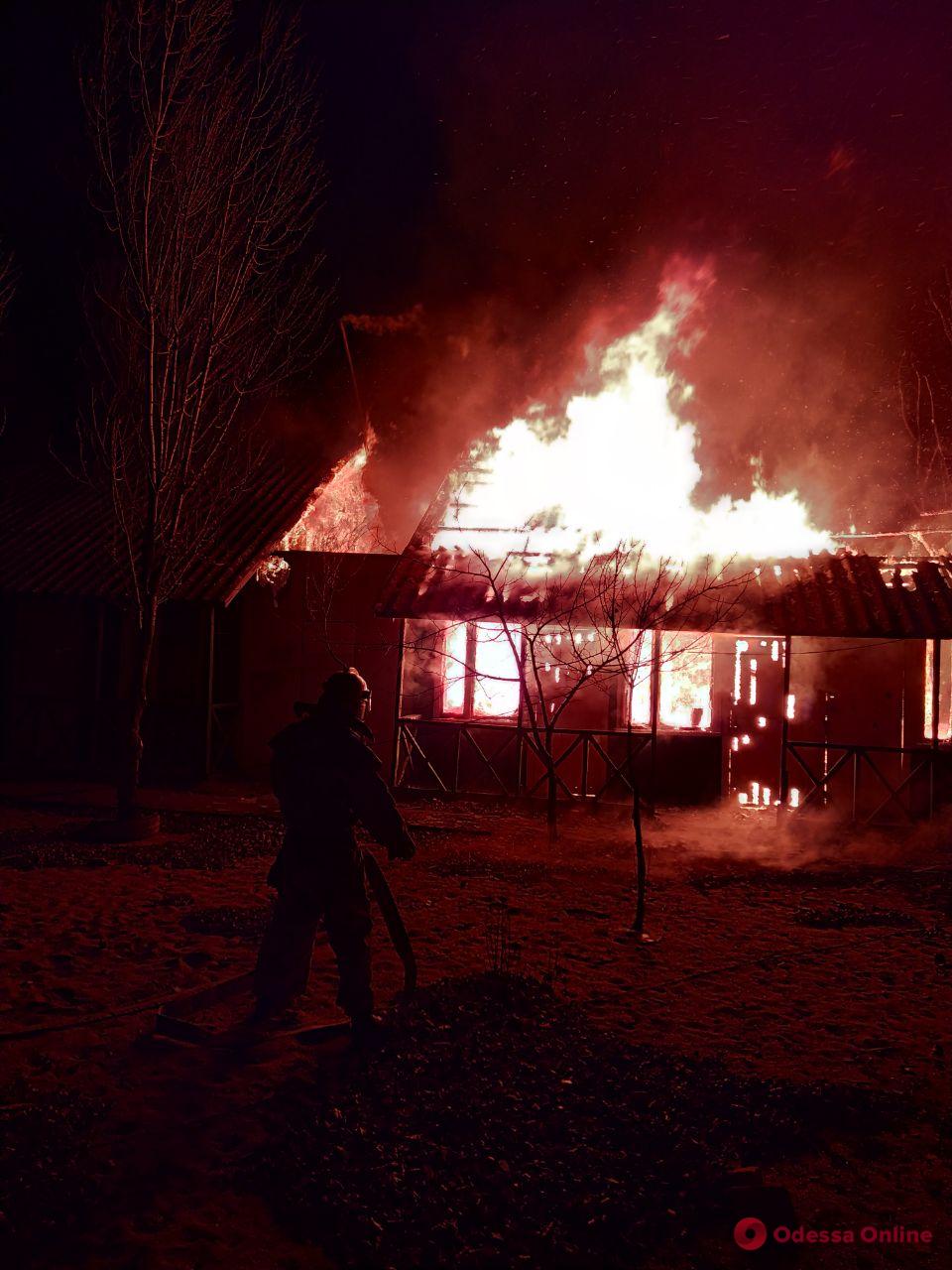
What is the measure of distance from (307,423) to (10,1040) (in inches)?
696

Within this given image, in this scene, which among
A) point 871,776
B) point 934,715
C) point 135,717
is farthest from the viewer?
point 871,776

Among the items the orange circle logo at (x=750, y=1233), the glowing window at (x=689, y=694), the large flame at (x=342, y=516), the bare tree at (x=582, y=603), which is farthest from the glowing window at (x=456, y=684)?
the orange circle logo at (x=750, y=1233)

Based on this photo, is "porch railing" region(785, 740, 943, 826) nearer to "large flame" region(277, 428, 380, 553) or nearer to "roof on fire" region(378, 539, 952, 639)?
"roof on fire" region(378, 539, 952, 639)

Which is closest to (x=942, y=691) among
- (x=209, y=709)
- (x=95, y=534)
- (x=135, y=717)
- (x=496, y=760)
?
(x=496, y=760)

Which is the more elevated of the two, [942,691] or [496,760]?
[942,691]

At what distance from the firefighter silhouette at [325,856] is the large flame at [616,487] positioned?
8762 millimetres

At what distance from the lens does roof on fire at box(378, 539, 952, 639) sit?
1192 cm

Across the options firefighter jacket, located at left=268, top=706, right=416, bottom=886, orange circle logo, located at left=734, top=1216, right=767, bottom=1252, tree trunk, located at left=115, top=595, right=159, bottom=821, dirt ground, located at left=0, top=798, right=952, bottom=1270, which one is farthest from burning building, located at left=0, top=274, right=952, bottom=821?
orange circle logo, located at left=734, top=1216, right=767, bottom=1252

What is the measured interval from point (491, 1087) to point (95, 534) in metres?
15.2

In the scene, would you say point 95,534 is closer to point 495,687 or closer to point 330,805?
point 495,687

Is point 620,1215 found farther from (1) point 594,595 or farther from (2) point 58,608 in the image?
(2) point 58,608

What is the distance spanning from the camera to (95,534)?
16875 mm

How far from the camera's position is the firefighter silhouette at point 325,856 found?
16.6ft

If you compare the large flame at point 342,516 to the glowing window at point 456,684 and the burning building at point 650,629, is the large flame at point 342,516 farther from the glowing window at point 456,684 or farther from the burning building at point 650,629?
the glowing window at point 456,684
